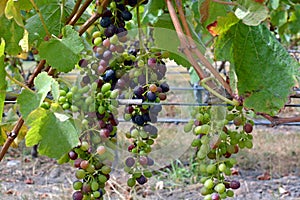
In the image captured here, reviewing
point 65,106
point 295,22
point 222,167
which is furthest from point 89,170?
point 295,22

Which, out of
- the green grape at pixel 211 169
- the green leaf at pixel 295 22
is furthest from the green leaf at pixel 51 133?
the green leaf at pixel 295 22

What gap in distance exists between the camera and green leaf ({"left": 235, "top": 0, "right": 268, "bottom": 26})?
2.18ft

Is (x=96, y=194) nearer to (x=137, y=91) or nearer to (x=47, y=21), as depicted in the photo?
(x=137, y=91)

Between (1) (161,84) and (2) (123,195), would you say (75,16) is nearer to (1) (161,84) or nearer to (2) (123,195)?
(1) (161,84)

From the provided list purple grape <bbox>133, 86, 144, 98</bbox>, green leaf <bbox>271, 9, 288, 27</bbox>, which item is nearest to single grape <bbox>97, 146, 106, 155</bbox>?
purple grape <bbox>133, 86, 144, 98</bbox>

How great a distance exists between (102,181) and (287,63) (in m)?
0.36

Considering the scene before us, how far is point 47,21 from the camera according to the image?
1.01 m

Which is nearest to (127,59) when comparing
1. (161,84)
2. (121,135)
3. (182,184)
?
(161,84)

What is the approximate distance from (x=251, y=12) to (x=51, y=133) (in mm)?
346

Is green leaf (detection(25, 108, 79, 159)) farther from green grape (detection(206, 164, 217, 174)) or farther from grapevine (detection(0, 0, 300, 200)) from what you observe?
green grape (detection(206, 164, 217, 174))

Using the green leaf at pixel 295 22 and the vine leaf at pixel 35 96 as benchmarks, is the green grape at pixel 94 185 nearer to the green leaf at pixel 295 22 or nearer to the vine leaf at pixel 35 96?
the vine leaf at pixel 35 96

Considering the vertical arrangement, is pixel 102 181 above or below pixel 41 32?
below

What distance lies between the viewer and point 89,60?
833mm

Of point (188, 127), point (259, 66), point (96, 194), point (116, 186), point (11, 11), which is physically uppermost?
point (11, 11)
